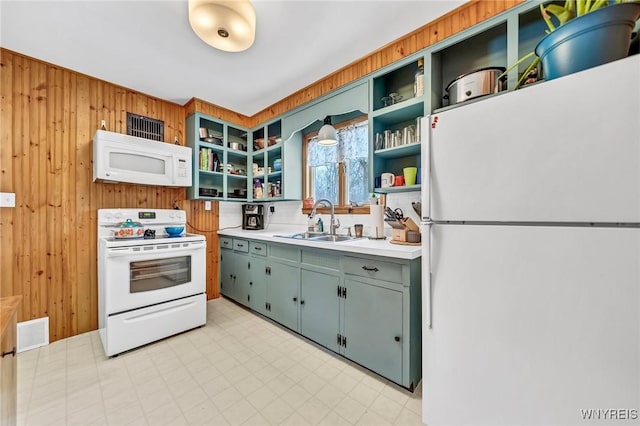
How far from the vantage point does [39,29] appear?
181cm

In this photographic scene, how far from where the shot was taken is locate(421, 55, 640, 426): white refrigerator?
79cm

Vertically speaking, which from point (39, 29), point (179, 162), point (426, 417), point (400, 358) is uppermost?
point (39, 29)

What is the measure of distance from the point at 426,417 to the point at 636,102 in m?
1.57

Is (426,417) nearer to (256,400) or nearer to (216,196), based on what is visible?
(256,400)

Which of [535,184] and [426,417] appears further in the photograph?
[426,417]

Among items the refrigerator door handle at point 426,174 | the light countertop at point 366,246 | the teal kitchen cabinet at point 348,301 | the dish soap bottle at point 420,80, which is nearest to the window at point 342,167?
the dish soap bottle at point 420,80

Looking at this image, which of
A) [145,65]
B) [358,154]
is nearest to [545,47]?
[358,154]

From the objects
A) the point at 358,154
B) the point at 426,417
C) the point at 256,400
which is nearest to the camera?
the point at 426,417

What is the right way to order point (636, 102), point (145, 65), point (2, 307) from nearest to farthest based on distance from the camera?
point (636, 102) < point (2, 307) < point (145, 65)

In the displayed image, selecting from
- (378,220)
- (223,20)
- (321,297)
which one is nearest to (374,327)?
(321,297)

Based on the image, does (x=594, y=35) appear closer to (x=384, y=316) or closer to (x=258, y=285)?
(x=384, y=316)

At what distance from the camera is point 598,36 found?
0.93m

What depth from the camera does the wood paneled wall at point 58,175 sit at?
202cm

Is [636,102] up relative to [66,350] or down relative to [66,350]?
up
